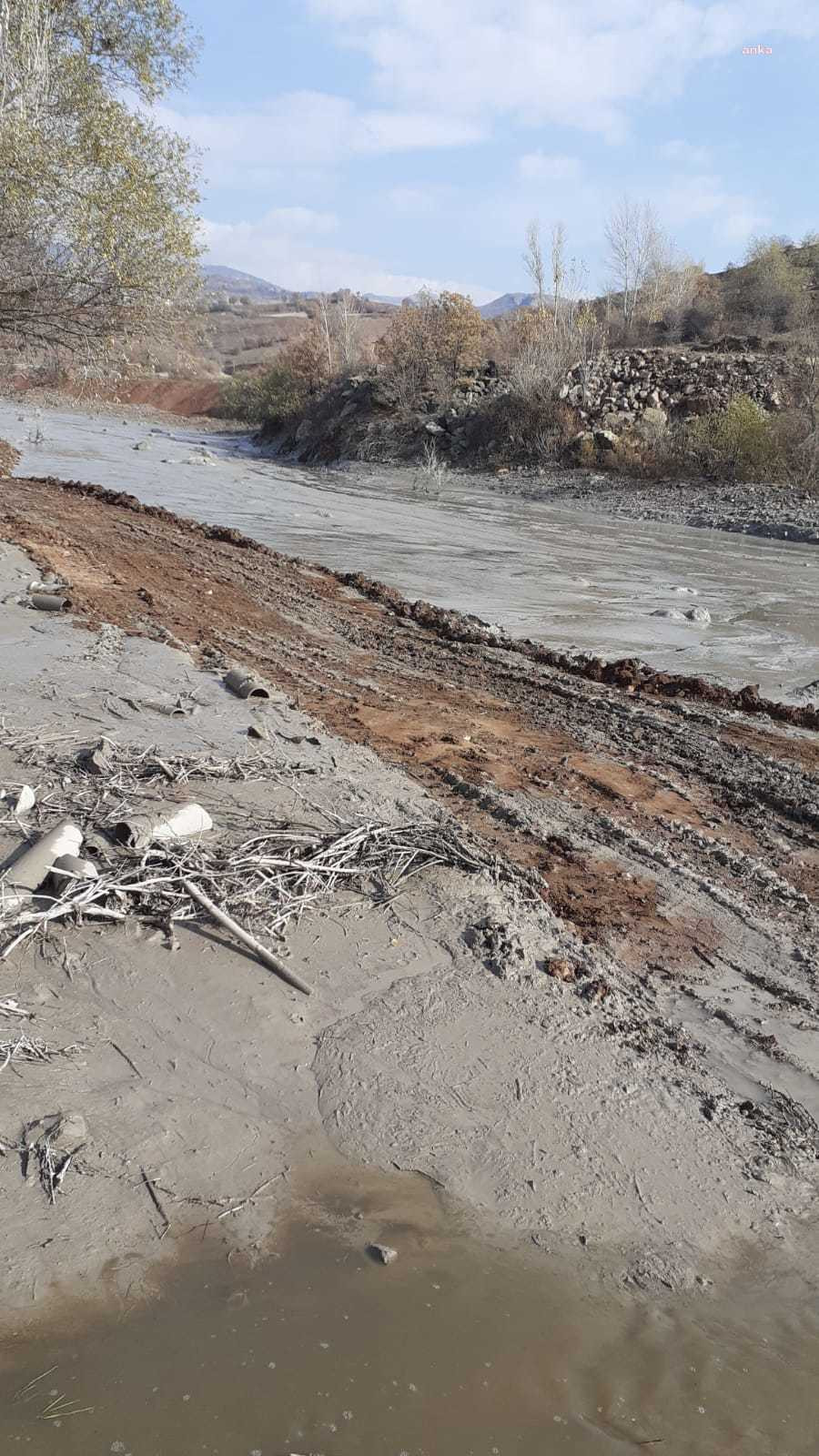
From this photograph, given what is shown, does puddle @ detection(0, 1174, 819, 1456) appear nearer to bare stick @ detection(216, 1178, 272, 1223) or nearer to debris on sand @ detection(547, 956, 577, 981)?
bare stick @ detection(216, 1178, 272, 1223)

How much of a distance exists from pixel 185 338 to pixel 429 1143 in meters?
14.8

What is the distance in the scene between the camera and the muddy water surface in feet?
7.02

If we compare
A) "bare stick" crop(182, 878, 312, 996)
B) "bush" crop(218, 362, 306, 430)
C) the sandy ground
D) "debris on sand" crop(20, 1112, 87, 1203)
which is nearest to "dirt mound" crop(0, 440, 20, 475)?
the sandy ground

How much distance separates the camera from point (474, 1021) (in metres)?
3.58

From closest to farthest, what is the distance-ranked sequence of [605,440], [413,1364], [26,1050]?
[413,1364], [26,1050], [605,440]

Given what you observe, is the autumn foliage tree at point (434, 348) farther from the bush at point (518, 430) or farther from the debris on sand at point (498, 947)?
the debris on sand at point (498, 947)

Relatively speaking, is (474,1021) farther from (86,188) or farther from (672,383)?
(672,383)

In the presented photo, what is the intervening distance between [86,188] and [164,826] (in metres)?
11.9

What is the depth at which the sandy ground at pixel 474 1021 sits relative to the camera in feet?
9.25

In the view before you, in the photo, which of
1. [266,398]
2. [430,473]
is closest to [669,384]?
[430,473]

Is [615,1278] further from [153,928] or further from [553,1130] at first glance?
[153,928]

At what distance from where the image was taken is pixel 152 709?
6098 mm

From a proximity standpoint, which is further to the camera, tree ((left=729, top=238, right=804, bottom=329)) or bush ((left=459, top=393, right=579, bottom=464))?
tree ((left=729, top=238, right=804, bottom=329))

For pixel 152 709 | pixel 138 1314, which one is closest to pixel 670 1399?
pixel 138 1314
